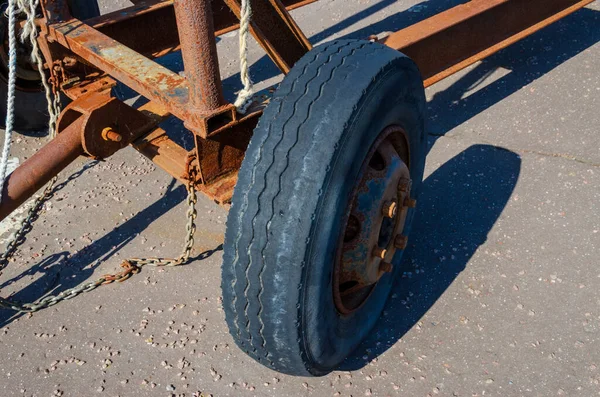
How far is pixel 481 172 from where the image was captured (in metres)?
3.99

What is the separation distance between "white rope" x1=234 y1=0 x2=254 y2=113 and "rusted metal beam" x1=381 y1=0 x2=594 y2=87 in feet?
3.58

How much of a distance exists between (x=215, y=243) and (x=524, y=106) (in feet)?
8.27

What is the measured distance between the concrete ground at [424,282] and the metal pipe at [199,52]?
1.21 meters

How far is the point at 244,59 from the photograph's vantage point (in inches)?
92.0

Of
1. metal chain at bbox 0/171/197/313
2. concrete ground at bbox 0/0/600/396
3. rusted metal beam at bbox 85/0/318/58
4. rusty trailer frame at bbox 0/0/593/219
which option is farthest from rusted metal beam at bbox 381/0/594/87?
metal chain at bbox 0/171/197/313

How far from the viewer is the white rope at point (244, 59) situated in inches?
90.7

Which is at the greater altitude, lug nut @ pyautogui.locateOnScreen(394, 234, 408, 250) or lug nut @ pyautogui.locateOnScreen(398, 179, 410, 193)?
lug nut @ pyautogui.locateOnScreen(398, 179, 410, 193)

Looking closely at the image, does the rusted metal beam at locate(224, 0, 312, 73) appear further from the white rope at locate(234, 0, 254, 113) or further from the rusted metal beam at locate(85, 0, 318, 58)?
the rusted metal beam at locate(85, 0, 318, 58)

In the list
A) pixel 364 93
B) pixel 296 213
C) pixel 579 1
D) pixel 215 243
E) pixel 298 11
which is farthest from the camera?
pixel 298 11

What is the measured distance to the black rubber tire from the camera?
212 cm

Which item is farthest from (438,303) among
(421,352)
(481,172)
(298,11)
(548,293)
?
(298,11)

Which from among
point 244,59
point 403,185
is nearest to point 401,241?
point 403,185

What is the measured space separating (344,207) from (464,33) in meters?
1.92

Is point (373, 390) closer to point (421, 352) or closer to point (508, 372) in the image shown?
point (421, 352)
